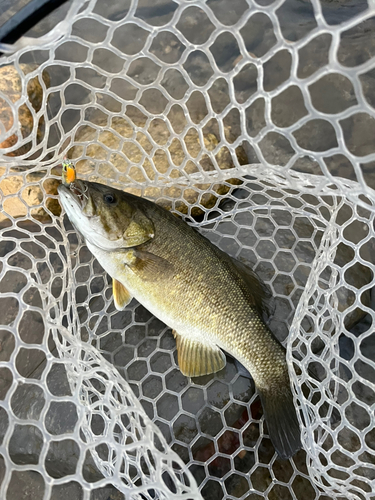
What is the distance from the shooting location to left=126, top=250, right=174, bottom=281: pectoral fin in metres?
2.37

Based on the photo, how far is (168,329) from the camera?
2.63 m

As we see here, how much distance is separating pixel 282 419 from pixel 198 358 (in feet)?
2.13

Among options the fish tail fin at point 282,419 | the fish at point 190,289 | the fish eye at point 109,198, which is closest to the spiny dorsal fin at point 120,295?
the fish at point 190,289

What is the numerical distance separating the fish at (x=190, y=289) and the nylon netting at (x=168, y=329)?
15cm

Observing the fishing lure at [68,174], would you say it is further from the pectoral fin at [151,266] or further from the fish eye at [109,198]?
the pectoral fin at [151,266]

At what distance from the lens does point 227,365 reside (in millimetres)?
2490

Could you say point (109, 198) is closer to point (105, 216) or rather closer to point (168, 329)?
point (105, 216)

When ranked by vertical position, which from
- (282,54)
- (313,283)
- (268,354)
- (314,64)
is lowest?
(268,354)

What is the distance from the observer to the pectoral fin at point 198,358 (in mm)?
2387

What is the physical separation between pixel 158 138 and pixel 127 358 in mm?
2061

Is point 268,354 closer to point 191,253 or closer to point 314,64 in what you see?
point 191,253

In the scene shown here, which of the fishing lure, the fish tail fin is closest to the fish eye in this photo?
the fishing lure

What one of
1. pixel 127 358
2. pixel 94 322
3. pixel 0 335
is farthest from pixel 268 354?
pixel 0 335

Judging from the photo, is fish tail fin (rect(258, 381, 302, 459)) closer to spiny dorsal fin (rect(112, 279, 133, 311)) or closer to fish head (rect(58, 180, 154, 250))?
spiny dorsal fin (rect(112, 279, 133, 311))
